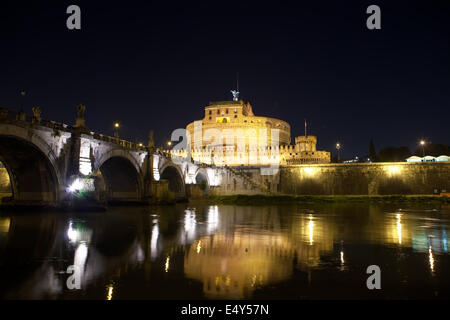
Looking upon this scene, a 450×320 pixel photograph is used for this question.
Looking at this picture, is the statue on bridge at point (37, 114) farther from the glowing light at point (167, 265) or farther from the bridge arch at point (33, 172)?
the glowing light at point (167, 265)

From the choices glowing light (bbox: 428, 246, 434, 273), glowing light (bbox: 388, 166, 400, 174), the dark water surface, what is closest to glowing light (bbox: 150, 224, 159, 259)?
the dark water surface

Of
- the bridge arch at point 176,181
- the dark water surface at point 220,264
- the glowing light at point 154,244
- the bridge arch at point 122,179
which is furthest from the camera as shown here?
the bridge arch at point 176,181

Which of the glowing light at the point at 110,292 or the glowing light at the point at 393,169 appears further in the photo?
the glowing light at the point at 393,169

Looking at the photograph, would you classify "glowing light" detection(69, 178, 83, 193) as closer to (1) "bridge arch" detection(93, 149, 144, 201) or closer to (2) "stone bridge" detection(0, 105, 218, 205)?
(2) "stone bridge" detection(0, 105, 218, 205)

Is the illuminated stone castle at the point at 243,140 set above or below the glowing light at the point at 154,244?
above

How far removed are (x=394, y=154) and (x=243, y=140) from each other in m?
50.0

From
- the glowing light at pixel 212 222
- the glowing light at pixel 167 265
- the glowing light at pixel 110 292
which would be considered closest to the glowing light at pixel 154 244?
the glowing light at pixel 167 265

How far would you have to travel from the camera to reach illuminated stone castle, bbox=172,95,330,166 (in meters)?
101

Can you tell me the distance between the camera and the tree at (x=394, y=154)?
101 metres

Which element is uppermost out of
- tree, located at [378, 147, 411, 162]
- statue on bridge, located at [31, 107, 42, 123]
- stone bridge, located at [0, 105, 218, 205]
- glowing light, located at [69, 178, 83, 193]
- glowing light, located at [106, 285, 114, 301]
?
tree, located at [378, 147, 411, 162]

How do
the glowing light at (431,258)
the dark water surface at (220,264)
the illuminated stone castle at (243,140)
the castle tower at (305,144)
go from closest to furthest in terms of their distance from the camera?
the dark water surface at (220,264) → the glowing light at (431,258) → the castle tower at (305,144) → the illuminated stone castle at (243,140)

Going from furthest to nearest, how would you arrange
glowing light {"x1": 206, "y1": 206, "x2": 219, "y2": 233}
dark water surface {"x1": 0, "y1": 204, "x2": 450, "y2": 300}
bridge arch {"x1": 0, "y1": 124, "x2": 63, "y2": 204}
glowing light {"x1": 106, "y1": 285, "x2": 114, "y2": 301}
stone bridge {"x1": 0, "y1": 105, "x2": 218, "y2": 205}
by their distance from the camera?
bridge arch {"x1": 0, "y1": 124, "x2": 63, "y2": 204}, stone bridge {"x1": 0, "y1": 105, "x2": 218, "y2": 205}, glowing light {"x1": 206, "y1": 206, "x2": 219, "y2": 233}, dark water surface {"x1": 0, "y1": 204, "x2": 450, "y2": 300}, glowing light {"x1": 106, "y1": 285, "x2": 114, "y2": 301}

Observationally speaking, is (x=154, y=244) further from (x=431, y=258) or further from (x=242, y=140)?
(x=242, y=140)

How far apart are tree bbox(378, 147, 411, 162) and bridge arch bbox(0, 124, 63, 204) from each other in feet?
325
